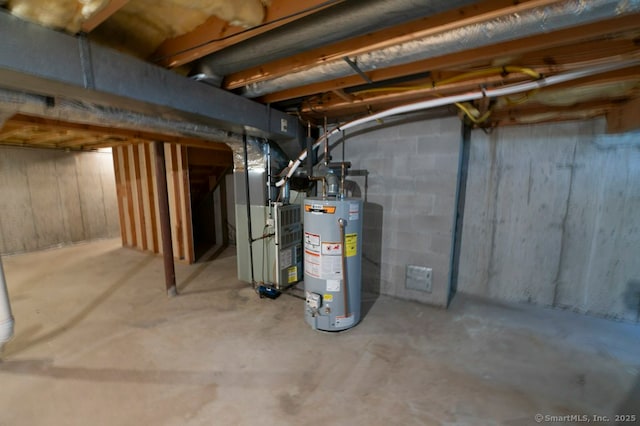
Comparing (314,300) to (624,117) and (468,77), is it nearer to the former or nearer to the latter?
(468,77)

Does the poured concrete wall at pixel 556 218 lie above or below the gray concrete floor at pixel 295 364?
above

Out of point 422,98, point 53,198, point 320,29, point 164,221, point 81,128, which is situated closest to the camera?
point 320,29

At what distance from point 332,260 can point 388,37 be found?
1428mm

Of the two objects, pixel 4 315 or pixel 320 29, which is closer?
pixel 320 29

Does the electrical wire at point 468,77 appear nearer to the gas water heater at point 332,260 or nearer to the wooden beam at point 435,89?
the wooden beam at point 435,89

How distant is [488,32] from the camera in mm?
1089

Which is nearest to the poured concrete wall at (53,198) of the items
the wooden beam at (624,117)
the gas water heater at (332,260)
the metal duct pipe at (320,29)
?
the metal duct pipe at (320,29)

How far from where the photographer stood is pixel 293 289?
288cm

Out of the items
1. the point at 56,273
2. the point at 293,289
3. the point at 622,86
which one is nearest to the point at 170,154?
the point at 56,273

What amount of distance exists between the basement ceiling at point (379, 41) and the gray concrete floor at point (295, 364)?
1789 millimetres

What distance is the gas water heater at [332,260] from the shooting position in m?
1.91

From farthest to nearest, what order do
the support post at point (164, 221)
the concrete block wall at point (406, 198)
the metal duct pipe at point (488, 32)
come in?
the support post at point (164, 221)
the concrete block wall at point (406, 198)
the metal duct pipe at point (488, 32)

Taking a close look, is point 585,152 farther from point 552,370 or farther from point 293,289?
point 293,289

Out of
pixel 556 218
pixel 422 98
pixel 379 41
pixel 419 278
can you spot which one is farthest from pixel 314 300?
pixel 556 218
